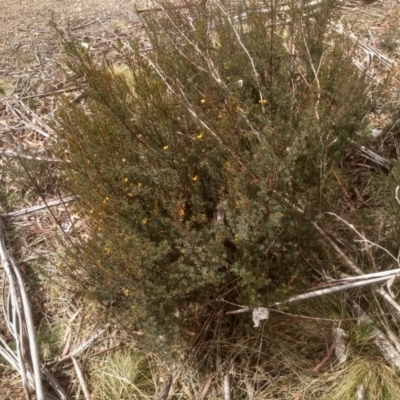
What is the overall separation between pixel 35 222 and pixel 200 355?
142 cm

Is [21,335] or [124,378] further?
[21,335]

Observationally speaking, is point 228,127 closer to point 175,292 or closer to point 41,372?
point 175,292

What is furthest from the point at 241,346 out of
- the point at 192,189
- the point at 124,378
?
the point at 192,189

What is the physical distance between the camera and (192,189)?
2.00m

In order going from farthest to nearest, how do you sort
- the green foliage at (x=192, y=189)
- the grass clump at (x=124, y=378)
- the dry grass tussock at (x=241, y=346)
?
the grass clump at (x=124, y=378) < the dry grass tussock at (x=241, y=346) < the green foliage at (x=192, y=189)

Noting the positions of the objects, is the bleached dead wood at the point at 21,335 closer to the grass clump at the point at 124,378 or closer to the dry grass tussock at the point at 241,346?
the dry grass tussock at the point at 241,346

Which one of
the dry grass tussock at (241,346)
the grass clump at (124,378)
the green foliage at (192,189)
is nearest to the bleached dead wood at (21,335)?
the dry grass tussock at (241,346)

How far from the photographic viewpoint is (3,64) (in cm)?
420

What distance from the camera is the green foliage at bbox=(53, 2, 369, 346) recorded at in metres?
1.79

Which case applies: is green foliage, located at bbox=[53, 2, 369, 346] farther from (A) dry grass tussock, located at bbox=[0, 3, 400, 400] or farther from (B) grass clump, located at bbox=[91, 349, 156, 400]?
(B) grass clump, located at bbox=[91, 349, 156, 400]

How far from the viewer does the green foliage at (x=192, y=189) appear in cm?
179

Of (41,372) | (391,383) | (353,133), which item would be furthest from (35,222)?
(391,383)

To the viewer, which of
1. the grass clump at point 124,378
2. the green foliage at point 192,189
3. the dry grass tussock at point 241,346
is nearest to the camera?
the green foliage at point 192,189

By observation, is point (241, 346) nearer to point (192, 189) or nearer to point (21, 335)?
point (192, 189)
